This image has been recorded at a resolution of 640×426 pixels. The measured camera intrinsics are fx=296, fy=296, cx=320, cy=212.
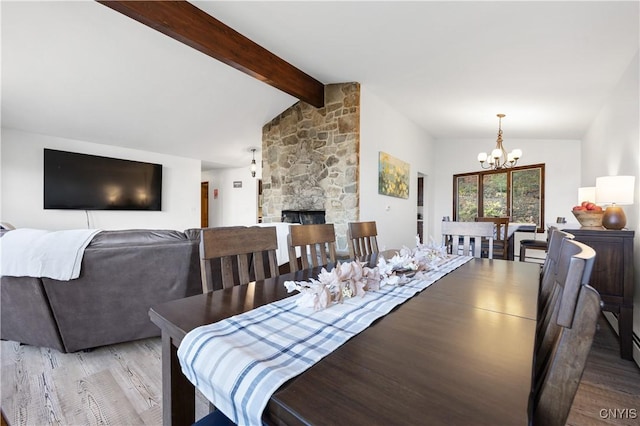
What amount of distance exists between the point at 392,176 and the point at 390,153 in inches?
14.9

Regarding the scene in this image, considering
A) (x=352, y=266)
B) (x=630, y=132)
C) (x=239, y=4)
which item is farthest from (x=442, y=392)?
(x=630, y=132)

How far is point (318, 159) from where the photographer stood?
453 centimetres

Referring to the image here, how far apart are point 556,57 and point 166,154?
6.42 metres

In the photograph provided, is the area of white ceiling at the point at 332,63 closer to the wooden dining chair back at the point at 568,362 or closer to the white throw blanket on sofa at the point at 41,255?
the white throw blanket on sofa at the point at 41,255

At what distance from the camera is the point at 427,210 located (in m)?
6.62

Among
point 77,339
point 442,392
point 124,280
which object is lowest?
point 77,339

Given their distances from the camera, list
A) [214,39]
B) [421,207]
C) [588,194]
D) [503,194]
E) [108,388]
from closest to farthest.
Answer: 1. [108,388]
2. [214,39]
3. [588,194]
4. [503,194]
5. [421,207]

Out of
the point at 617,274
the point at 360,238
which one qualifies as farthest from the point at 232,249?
the point at 617,274

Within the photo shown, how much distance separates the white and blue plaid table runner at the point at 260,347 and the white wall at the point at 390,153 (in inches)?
129

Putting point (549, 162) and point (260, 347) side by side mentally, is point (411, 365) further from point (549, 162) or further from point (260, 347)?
point (549, 162)

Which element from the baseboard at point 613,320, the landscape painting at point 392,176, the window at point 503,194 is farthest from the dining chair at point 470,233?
the window at point 503,194

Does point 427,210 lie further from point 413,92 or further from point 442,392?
point 442,392

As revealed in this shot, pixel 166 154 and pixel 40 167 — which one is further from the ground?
pixel 166 154

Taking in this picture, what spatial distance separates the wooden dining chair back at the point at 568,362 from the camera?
1.53 feet
